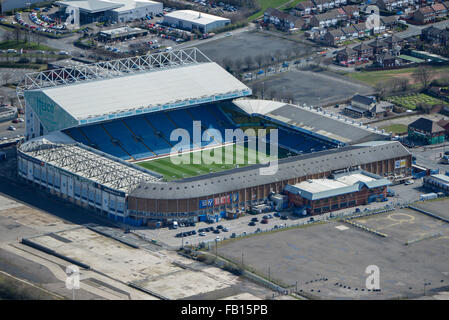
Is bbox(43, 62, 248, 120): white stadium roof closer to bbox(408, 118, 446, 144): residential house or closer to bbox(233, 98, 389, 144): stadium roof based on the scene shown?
bbox(233, 98, 389, 144): stadium roof

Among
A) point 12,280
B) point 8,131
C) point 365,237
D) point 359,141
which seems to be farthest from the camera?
point 8,131

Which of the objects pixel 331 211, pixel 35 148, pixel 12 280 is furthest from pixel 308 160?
pixel 12 280

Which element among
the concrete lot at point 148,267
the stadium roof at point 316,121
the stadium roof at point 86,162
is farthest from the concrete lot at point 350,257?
the stadium roof at point 316,121

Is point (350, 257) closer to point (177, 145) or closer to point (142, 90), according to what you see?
point (177, 145)

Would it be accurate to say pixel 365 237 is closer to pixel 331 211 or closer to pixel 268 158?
pixel 331 211

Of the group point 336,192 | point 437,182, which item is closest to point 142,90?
point 336,192
